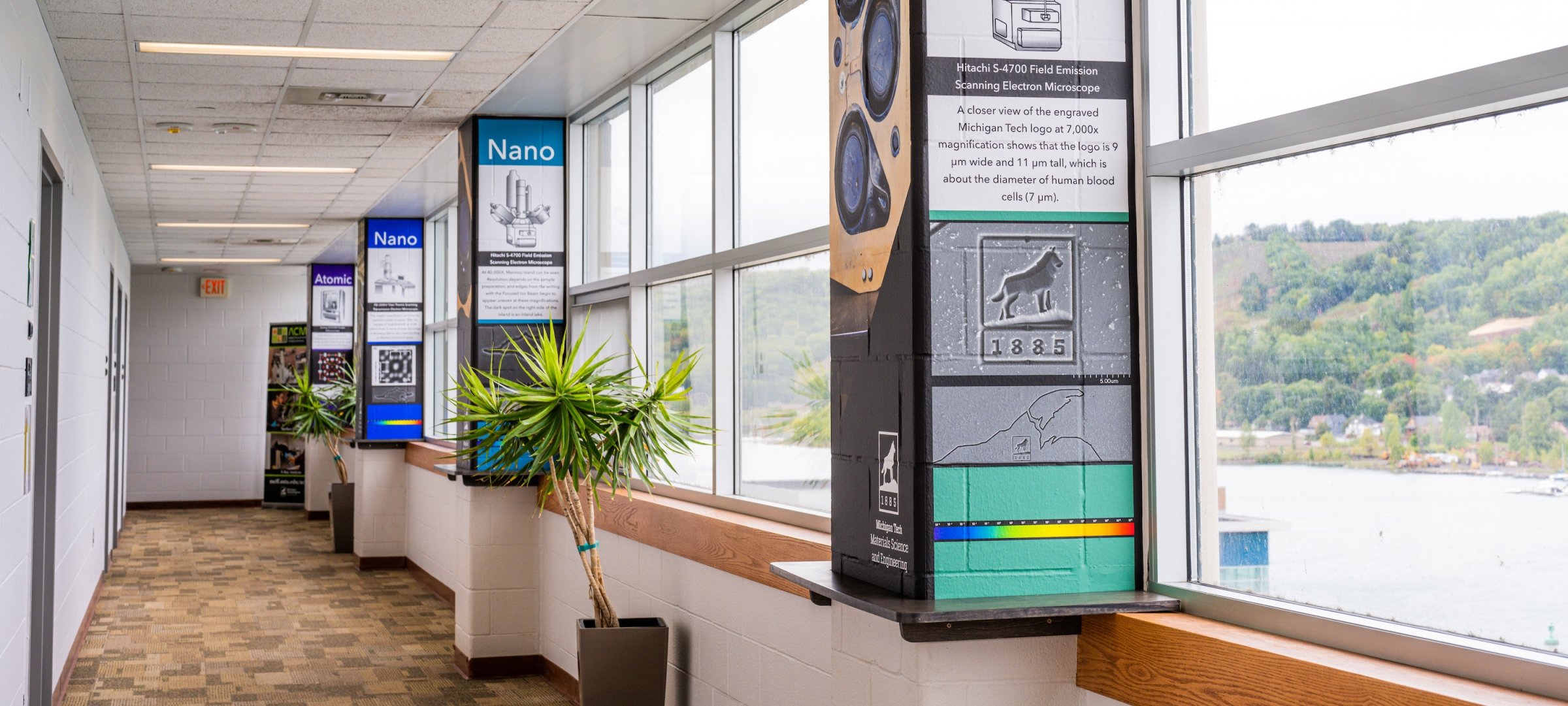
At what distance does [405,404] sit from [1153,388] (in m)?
8.90

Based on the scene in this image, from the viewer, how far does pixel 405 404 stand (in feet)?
35.1

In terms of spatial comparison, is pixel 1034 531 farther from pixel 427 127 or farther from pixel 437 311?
pixel 437 311

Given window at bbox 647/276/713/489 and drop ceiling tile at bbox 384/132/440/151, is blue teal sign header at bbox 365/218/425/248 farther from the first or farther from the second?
window at bbox 647/276/713/489

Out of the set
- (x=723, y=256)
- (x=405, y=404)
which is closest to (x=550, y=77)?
(x=723, y=256)

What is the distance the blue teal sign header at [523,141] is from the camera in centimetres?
658

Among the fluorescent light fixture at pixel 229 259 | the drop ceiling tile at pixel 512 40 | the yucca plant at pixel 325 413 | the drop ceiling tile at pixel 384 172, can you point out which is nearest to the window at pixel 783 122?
the drop ceiling tile at pixel 512 40

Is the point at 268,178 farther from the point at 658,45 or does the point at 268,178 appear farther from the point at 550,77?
the point at 658,45

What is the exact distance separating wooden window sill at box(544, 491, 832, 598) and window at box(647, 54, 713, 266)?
1073 mm

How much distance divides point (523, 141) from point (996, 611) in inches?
189

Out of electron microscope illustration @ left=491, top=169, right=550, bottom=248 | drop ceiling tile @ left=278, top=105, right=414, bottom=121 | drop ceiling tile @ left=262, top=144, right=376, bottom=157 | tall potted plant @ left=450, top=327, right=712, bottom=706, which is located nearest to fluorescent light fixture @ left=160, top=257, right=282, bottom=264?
drop ceiling tile @ left=262, top=144, right=376, bottom=157

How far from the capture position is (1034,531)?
8.82 ft

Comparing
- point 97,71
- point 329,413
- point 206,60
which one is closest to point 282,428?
point 329,413

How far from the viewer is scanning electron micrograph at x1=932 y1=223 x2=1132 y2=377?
8.67 feet

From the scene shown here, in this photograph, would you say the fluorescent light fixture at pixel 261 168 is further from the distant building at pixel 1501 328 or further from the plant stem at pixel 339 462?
the distant building at pixel 1501 328
